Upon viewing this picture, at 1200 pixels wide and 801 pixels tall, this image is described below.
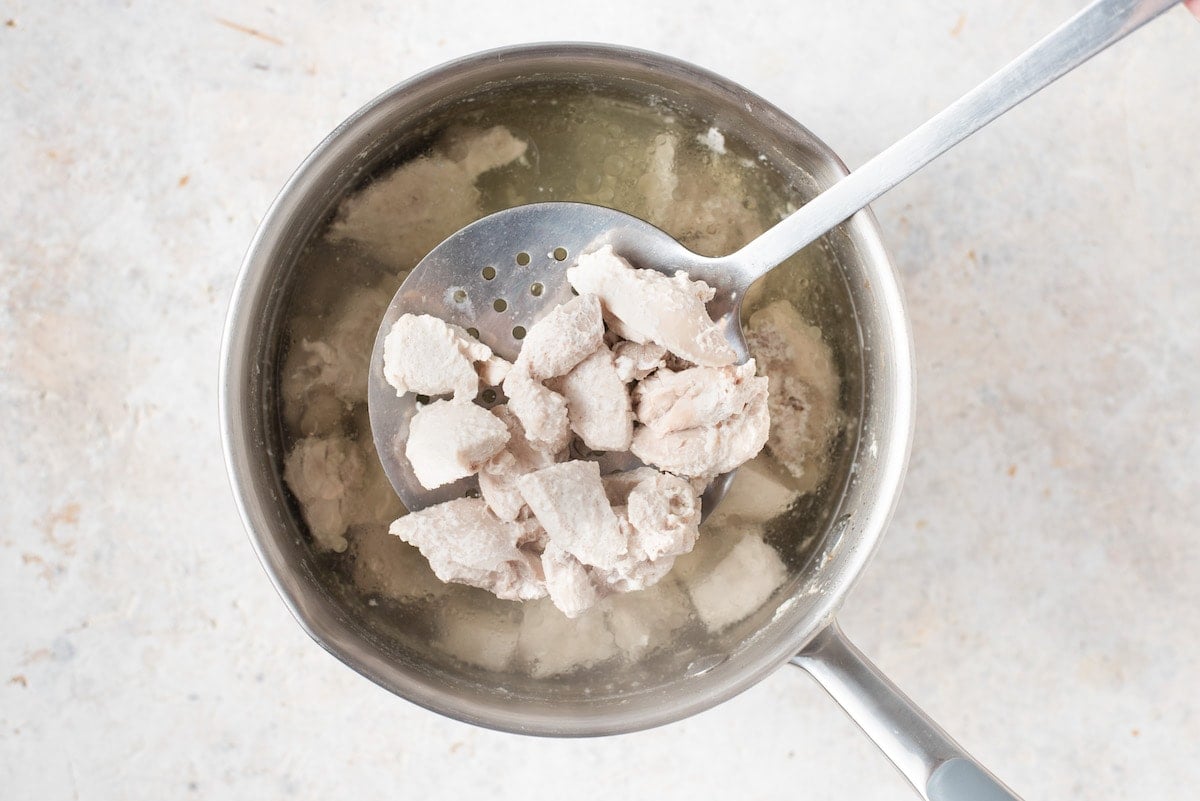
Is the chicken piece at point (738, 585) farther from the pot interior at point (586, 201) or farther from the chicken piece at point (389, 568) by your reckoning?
the chicken piece at point (389, 568)

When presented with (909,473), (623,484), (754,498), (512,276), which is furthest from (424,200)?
(909,473)

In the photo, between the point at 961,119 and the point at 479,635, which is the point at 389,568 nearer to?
the point at 479,635

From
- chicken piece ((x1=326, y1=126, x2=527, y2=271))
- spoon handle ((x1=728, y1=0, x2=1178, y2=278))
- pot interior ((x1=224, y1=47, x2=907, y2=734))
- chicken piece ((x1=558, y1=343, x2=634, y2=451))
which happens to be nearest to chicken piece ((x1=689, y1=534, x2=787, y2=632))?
pot interior ((x1=224, y1=47, x2=907, y2=734))

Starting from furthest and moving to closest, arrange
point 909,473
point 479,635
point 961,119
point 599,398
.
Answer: point 909,473 < point 479,635 < point 599,398 < point 961,119

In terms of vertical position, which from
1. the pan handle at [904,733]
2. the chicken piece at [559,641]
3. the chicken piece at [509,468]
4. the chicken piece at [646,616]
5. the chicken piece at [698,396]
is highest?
the chicken piece at [509,468]

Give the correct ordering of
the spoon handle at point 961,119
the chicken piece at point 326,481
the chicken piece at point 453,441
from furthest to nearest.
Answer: the chicken piece at point 326,481
the chicken piece at point 453,441
the spoon handle at point 961,119

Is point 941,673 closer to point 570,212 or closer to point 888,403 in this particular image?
point 888,403

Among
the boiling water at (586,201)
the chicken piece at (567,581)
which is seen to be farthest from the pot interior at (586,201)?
the chicken piece at (567,581)
